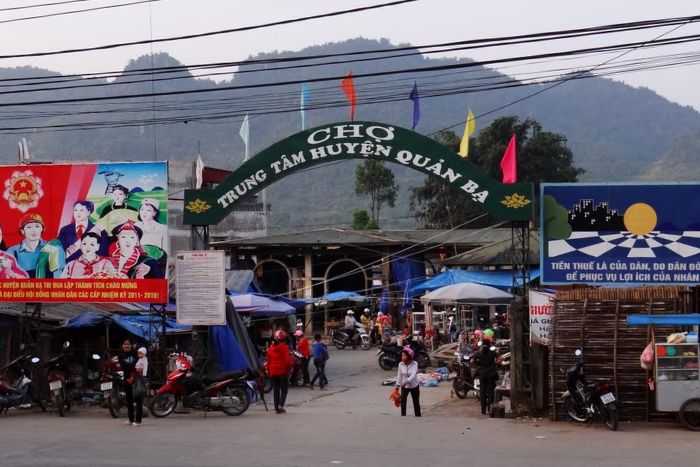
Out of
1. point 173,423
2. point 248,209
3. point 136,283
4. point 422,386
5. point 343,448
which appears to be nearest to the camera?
point 343,448

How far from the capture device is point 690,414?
53.1ft

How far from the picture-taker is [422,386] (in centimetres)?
2598

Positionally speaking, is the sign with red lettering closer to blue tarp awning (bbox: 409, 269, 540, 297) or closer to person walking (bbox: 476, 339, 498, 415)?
person walking (bbox: 476, 339, 498, 415)

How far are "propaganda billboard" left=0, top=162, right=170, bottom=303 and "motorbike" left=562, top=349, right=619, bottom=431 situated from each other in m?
8.95

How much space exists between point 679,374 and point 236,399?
28.7 ft

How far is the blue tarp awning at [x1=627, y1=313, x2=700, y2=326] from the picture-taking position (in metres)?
16.1

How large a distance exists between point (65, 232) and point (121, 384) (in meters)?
4.00

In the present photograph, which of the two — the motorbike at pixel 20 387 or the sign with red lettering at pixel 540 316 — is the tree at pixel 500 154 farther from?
the sign with red lettering at pixel 540 316

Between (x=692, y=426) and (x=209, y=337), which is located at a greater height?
(x=209, y=337)

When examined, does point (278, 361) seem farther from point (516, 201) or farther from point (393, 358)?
point (393, 358)

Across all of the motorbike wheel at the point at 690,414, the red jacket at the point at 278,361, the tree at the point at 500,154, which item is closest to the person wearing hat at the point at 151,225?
the red jacket at the point at 278,361

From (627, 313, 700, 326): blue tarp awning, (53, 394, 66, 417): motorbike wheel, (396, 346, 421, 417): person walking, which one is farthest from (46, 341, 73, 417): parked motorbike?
(627, 313, 700, 326): blue tarp awning

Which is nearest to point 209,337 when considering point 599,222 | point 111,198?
point 111,198

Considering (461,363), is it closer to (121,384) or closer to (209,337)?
(209,337)
